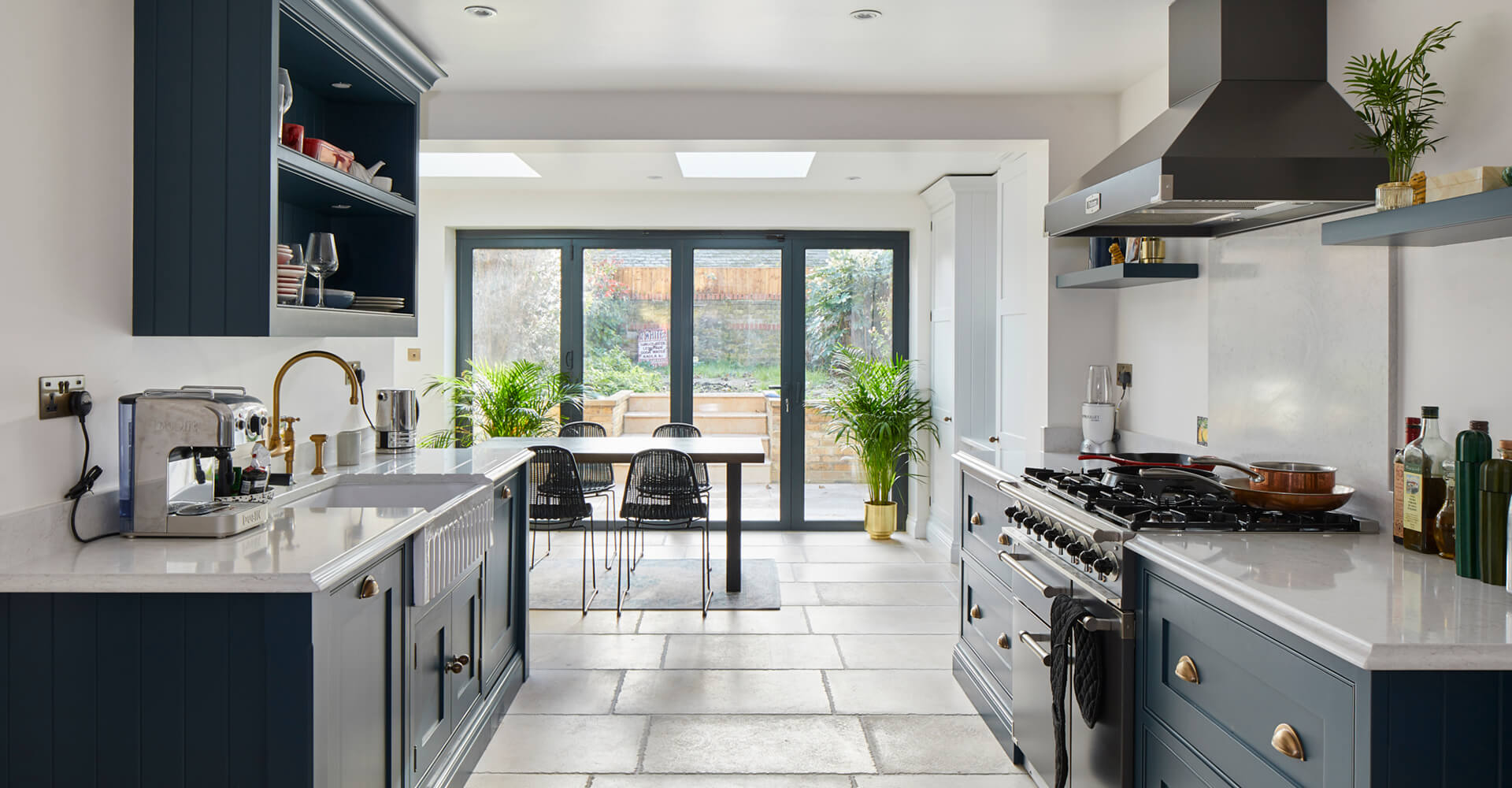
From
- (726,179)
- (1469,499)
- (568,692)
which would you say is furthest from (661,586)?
(1469,499)

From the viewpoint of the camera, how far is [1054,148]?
4.01 m

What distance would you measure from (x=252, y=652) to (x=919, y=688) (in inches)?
101

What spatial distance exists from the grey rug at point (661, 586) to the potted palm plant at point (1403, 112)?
11.2ft

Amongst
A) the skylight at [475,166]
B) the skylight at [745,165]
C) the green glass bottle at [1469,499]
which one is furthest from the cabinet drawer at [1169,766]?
the skylight at [475,166]

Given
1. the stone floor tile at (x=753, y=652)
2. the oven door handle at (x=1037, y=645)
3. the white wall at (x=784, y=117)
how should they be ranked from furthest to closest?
1. the white wall at (x=784, y=117)
2. the stone floor tile at (x=753, y=652)
3. the oven door handle at (x=1037, y=645)

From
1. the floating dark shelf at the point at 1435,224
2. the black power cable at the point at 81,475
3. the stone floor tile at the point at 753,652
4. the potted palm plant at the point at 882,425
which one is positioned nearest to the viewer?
the floating dark shelf at the point at 1435,224

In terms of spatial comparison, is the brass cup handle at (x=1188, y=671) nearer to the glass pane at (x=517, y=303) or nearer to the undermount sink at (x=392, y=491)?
the undermount sink at (x=392, y=491)

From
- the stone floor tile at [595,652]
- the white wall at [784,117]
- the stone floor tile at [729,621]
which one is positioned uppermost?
the white wall at [784,117]

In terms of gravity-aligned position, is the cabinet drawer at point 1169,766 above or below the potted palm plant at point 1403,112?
below

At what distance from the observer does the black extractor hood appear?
2191 mm

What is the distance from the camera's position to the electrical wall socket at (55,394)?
201cm

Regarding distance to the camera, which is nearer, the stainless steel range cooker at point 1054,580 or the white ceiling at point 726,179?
the stainless steel range cooker at point 1054,580

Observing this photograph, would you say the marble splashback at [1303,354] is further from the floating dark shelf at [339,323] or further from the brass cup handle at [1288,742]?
the floating dark shelf at [339,323]

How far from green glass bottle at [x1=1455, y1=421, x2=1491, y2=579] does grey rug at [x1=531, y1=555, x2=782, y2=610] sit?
3.35 metres
